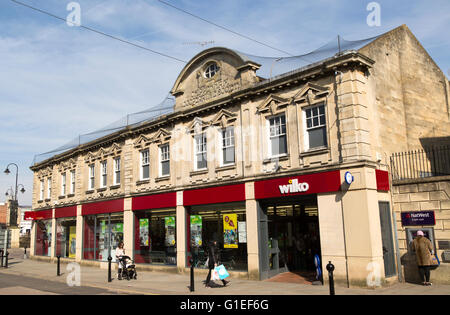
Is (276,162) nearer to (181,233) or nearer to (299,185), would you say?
(299,185)

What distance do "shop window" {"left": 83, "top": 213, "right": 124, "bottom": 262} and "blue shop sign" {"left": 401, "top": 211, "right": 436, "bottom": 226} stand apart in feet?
50.2

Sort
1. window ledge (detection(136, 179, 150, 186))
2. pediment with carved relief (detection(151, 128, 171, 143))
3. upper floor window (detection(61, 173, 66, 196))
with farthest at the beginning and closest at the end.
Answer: upper floor window (detection(61, 173, 66, 196)), window ledge (detection(136, 179, 150, 186)), pediment with carved relief (detection(151, 128, 171, 143))

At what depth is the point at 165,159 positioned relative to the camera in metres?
Result: 20.7

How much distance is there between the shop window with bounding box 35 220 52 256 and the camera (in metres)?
30.2

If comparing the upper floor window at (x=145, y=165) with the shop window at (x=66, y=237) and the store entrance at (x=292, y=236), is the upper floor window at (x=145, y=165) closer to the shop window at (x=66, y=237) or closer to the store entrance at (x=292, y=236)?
the store entrance at (x=292, y=236)

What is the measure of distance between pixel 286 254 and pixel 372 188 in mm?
5140

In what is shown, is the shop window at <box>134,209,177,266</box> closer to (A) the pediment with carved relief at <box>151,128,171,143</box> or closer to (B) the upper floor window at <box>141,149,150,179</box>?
(B) the upper floor window at <box>141,149,150,179</box>

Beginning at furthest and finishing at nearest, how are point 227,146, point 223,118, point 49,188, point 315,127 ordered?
point 49,188 < point 223,118 < point 227,146 < point 315,127

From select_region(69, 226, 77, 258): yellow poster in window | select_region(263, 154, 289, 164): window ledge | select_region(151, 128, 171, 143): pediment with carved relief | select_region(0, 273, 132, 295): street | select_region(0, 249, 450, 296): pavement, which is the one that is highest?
select_region(151, 128, 171, 143): pediment with carved relief

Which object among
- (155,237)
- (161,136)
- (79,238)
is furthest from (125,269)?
(79,238)

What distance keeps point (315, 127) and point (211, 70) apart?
6.68 meters

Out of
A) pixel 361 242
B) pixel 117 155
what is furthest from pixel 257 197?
pixel 117 155

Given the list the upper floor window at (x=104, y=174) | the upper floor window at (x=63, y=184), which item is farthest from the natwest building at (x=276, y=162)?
the upper floor window at (x=63, y=184)

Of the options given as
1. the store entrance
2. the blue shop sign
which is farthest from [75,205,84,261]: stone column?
the blue shop sign
